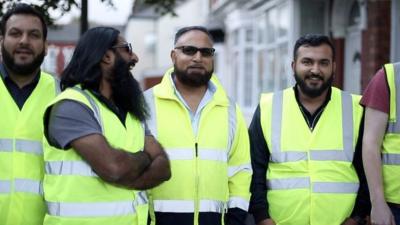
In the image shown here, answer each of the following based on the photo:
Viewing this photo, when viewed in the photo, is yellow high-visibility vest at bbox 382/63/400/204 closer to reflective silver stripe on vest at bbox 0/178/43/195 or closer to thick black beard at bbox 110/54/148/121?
thick black beard at bbox 110/54/148/121

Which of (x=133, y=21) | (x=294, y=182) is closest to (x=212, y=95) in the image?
(x=294, y=182)

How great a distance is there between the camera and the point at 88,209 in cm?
294

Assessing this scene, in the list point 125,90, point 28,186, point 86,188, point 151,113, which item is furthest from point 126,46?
point 28,186

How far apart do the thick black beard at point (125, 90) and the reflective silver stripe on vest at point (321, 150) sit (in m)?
0.94

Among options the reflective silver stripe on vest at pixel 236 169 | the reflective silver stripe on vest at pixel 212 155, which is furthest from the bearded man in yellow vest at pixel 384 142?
the reflective silver stripe on vest at pixel 212 155

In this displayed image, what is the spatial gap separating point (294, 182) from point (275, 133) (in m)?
0.32

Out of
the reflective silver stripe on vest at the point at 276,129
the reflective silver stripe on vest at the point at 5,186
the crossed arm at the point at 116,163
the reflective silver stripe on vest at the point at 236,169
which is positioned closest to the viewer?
the crossed arm at the point at 116,163

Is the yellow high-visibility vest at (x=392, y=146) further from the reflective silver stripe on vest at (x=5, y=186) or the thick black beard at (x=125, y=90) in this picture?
the reflective silver stripe on vest at (x=5, y=186)

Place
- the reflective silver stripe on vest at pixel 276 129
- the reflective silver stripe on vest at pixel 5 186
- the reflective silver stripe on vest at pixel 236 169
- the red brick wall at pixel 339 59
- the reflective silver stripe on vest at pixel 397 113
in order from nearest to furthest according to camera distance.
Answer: the reflective silver stripe on vest at pixel 5 186, the reflective silver stripe on vest at pixel 397 113, the reflective silver stripe on vest at pixel 236 169, the reflective silver stripe on vest at pixel 276 129, the red brick wall at pixel 339 59

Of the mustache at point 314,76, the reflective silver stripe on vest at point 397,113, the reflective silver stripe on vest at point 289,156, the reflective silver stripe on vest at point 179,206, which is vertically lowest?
the reflective silver stripe on vest at point 179,206

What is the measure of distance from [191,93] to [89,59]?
0.82 m

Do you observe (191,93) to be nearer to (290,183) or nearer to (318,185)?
(290,183)

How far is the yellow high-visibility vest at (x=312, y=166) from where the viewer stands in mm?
3684

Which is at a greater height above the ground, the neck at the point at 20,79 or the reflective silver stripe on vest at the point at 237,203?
the neck at the point at 20,79
